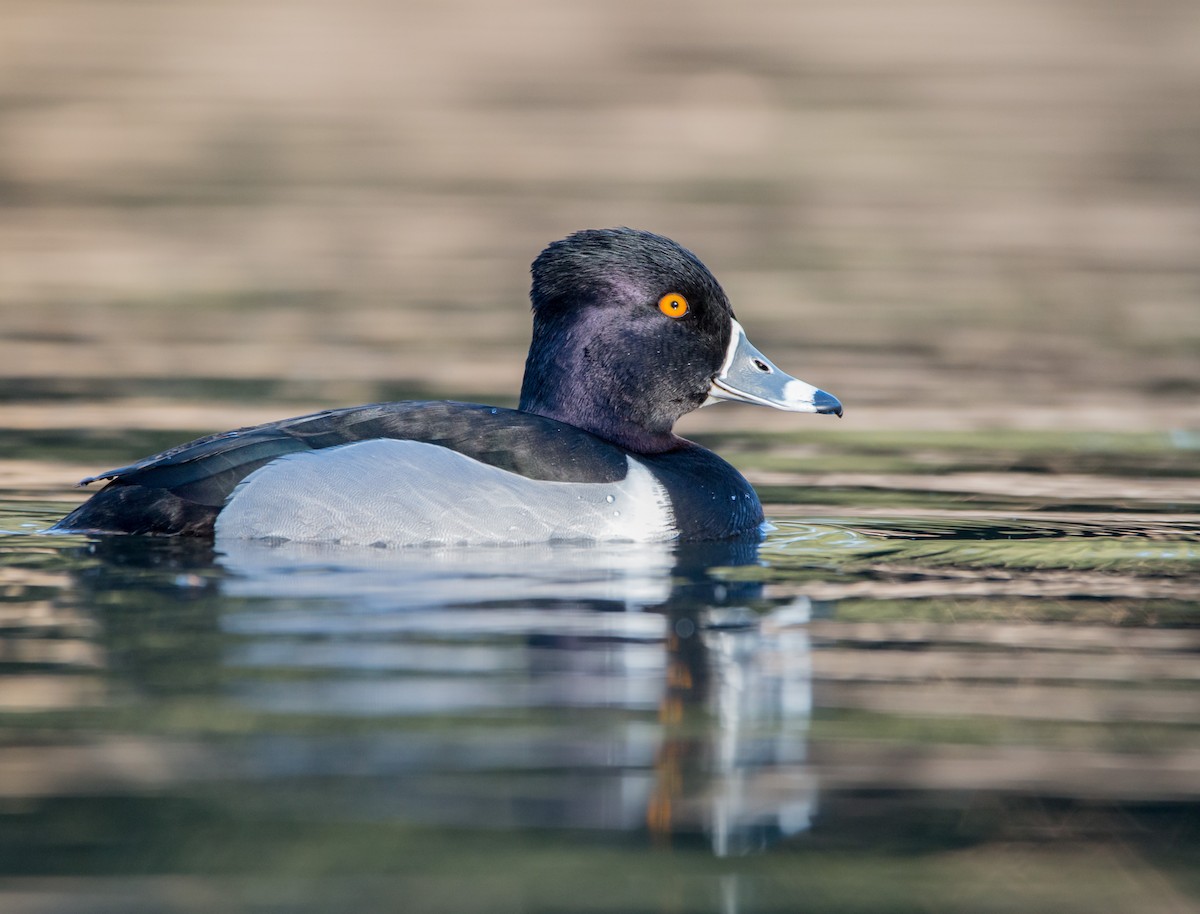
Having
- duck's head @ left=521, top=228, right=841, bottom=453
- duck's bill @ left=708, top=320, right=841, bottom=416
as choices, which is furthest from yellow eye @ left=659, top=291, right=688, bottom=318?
duck's bill @ left=708, top=320, right=841, bottom=416

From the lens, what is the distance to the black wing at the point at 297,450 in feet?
25.3

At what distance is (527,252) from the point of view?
16984mm

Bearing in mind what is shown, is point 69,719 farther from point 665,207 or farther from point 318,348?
point 665,207

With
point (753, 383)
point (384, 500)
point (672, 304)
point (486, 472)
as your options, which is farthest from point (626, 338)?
point (384, 500)

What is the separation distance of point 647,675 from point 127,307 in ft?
31.0

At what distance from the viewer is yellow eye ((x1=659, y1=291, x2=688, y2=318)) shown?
8.55 metres

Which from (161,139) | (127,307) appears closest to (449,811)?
(127,307)

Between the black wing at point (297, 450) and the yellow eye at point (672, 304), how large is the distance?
937 mm

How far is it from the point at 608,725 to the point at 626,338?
3.29 metres

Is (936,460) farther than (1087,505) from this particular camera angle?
Yes

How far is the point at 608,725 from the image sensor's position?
545 centimetres

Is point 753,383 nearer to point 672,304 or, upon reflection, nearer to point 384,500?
point 672,304

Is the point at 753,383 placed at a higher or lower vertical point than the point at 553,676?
higher

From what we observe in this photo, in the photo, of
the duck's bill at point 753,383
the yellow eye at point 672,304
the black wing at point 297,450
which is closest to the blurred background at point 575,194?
the duck's bill at point 753,383
